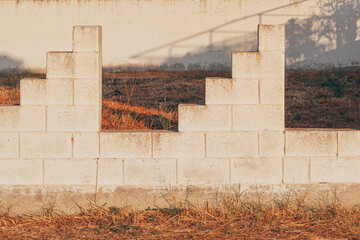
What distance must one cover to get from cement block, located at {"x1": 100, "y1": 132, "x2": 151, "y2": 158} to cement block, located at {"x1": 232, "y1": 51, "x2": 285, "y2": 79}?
4.85ft

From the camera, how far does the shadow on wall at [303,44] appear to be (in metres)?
17.8

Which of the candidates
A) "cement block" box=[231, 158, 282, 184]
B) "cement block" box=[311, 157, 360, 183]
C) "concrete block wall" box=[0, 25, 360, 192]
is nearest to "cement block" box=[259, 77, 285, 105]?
"concrete block wall" box=[0, 25, 360, 192]

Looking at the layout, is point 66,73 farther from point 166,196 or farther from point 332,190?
point 332,190

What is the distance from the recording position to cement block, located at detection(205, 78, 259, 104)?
6.18 meters

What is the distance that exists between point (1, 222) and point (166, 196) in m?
2.11

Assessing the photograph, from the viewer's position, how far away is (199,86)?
15.3 m

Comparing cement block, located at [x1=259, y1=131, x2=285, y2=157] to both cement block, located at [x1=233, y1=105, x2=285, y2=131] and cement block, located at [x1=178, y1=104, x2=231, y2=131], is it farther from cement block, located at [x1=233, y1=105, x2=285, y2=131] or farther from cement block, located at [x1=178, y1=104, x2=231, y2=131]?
cement block, located at [x1=178, y1=104, x2=231, y2=131]

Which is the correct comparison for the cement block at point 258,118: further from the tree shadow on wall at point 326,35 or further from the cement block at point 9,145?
the tree shadow on wall at point 326,35

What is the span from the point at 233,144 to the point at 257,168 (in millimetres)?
439

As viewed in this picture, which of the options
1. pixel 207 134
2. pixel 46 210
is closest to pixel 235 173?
pixel 207 134

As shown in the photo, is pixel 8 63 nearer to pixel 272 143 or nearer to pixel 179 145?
pixel 179 145

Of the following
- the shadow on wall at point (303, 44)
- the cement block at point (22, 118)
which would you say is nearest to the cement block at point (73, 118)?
the cement block at point (22, 118)

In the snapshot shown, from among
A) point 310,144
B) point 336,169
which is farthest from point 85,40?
point 336,169

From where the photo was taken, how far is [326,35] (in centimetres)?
1792
